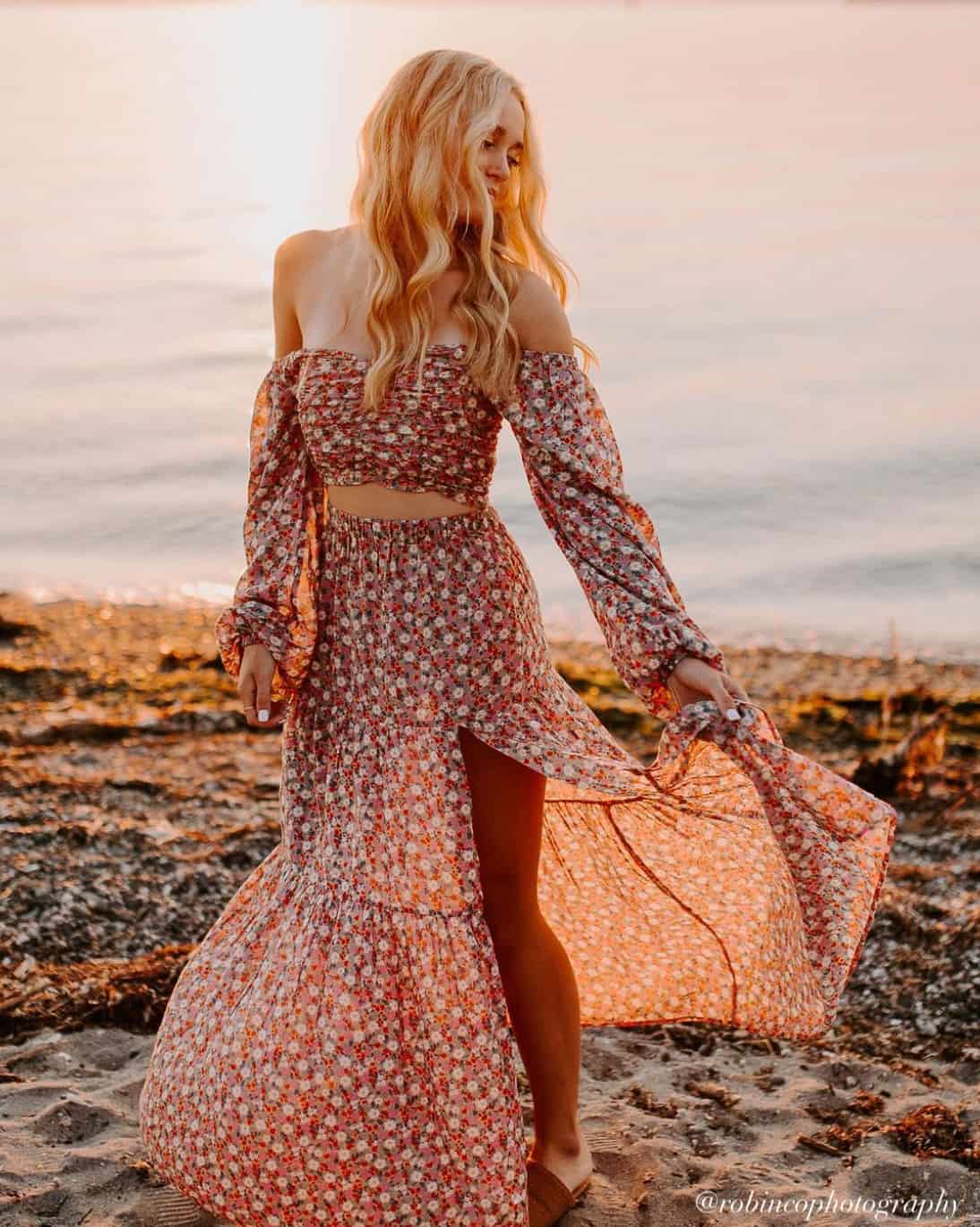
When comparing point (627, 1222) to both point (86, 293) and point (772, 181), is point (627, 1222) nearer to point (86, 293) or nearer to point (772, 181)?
point (86, 293)

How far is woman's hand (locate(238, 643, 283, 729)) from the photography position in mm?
3281

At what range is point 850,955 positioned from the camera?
10.6 feet

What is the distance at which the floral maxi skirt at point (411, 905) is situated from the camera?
10.1ft

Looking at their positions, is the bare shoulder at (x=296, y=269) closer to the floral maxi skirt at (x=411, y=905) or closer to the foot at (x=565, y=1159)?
the floral maxi skirt at (x=411, y=905)

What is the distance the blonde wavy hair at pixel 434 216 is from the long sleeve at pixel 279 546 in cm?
29

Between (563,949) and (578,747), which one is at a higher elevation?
(578,747)

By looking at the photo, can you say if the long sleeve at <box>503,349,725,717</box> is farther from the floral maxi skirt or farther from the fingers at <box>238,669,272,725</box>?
the fingers at <box>238,669,272,725</box>

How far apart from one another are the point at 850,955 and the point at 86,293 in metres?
15.0

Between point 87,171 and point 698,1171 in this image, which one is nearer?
point 698,1171


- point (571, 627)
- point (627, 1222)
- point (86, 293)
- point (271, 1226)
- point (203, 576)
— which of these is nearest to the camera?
point (271, 1226)

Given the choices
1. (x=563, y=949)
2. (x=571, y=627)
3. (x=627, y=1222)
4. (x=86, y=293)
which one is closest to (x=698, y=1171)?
(x=627, y=1222)

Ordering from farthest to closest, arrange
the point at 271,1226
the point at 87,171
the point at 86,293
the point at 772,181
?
the point at 87,171, the point at 772,181, the point at 86,293, the point at 271,1226

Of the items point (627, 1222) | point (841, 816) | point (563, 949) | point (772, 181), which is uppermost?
point (772, 181)

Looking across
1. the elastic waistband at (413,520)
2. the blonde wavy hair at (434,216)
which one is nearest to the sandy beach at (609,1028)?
the elastic waistband at (413,520)
